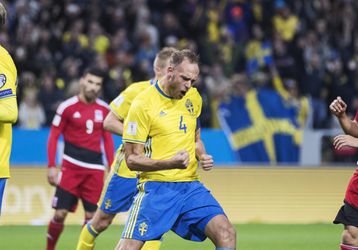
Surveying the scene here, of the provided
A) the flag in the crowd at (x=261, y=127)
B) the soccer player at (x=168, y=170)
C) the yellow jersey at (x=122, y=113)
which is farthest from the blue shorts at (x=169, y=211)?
the flag in the crowd at (x=261, y=127)

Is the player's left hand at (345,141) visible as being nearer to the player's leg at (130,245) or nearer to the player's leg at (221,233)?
the player's leg at (221,233)

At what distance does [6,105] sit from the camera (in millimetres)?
6473

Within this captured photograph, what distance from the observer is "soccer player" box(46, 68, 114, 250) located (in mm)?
11039

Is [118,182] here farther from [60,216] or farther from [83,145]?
[83,145]

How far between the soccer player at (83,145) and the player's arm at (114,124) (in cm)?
189

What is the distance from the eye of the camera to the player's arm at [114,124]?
9000mm

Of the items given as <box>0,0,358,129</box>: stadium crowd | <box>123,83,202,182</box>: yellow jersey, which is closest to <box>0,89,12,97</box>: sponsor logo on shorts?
<box>123,83,202,182</box>: yellow jersey

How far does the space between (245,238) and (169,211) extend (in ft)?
18.1

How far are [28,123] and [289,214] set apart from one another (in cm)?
486

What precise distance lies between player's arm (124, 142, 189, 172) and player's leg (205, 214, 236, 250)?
Result: 1.93 feet

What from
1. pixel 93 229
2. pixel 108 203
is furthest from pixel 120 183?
pixel 93 229

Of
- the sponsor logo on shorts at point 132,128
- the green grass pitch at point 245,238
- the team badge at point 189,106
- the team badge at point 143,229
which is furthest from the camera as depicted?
the green grass pitch at point 245,238

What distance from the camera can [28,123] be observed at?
16.0 meters

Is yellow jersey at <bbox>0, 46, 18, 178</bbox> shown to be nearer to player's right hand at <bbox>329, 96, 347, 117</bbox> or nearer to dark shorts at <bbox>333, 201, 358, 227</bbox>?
player's right hand at <bbox>329, 96, 347, 117</bbox>
